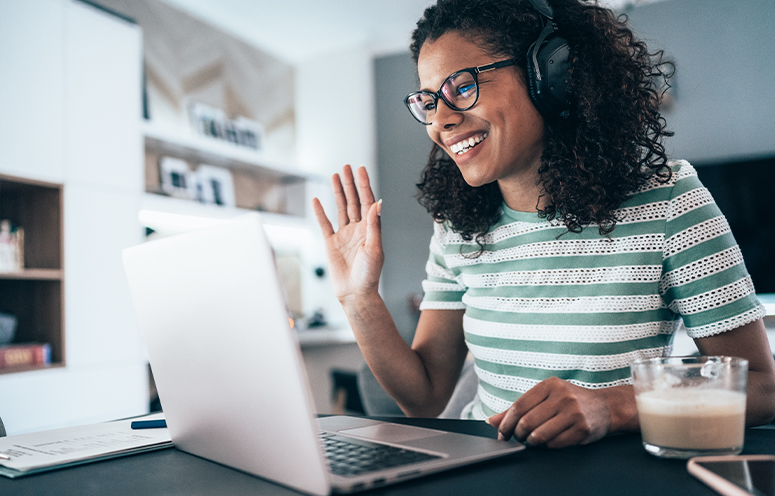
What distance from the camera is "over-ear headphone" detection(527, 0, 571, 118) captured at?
0.98 metres

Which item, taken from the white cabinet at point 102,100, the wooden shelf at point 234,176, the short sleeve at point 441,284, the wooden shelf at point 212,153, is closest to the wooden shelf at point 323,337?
the wooden shelf at point 234,176

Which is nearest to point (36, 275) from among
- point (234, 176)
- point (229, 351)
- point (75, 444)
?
point (234, 176)

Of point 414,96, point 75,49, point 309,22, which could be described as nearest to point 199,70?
point 309,22

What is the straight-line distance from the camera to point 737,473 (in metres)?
0.48

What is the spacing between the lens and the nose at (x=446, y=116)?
105cm

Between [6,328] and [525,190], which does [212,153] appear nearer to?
[6,328]

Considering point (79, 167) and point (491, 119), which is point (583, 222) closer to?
point (491, 119)

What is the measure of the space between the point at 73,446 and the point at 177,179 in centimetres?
268

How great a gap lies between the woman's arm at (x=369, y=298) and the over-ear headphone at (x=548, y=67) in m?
0.34

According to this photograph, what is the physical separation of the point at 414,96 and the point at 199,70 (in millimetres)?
2914

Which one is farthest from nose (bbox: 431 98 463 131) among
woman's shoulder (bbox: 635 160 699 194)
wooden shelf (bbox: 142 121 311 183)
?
wooden shelf (bbox: 142 121 311 183)

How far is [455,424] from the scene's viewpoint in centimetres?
79

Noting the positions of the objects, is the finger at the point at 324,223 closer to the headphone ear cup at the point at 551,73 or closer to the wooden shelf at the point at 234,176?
the headphone ear cup at the point at 551,73

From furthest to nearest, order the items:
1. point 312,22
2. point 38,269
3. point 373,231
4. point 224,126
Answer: point 312,22 < point 224,126 < point 38,269 < point 373,231
